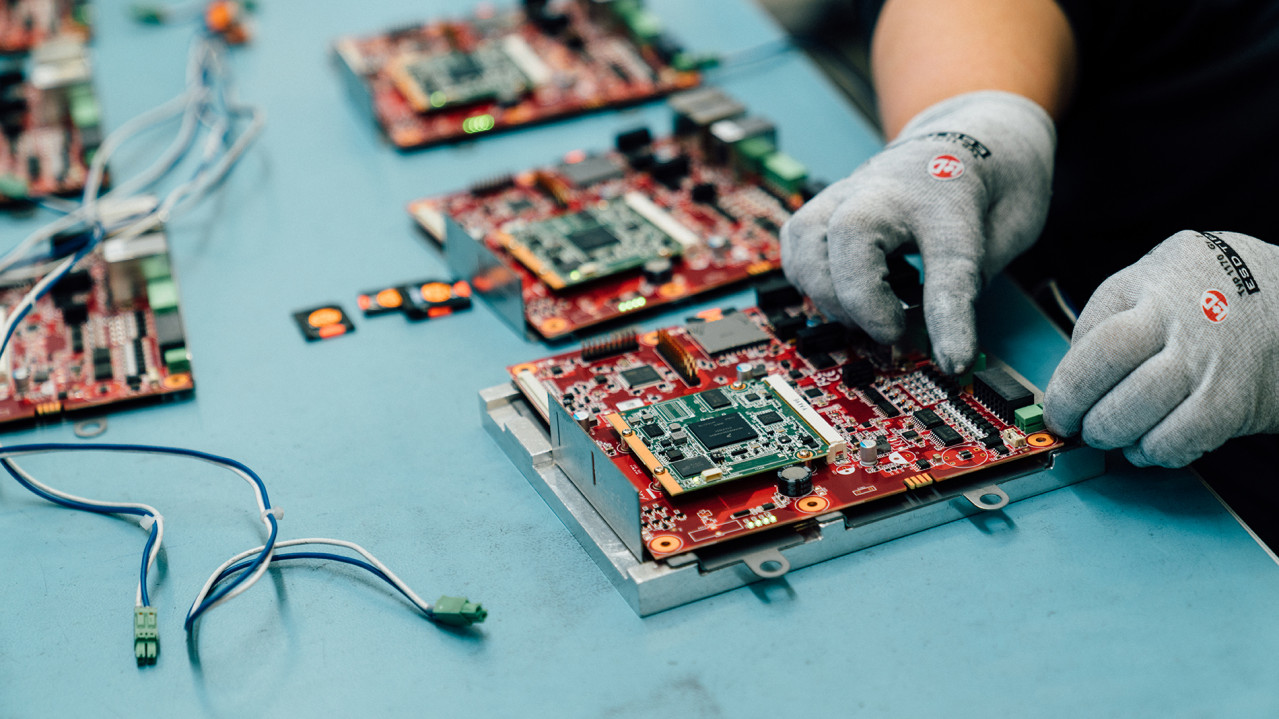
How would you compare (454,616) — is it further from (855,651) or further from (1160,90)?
(1160,90)

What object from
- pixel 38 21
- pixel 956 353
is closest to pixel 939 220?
pixel 956 353

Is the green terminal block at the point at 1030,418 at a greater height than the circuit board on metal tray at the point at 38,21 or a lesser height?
greater

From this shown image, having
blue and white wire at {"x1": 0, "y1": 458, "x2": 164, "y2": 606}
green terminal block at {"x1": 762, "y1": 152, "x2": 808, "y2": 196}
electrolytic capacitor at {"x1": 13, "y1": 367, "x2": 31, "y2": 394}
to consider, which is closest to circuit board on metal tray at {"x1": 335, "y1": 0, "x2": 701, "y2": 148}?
green terminal block at {"x1": 762, "y1": 152, "x2": 808, "y2": 196}

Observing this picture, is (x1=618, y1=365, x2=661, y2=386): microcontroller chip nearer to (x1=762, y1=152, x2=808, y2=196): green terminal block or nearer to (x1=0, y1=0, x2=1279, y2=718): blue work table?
(x1=0, y1=0, x2=1279, y2=718): blue work table

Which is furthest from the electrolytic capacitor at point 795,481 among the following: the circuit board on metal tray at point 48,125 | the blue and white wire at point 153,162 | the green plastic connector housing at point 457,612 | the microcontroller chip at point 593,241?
the circuit board on metal tray at point 48,125

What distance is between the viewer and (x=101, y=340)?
2.70m

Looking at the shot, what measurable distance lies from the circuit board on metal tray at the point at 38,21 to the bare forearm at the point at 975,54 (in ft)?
9.91

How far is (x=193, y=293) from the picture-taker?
2.98 meters

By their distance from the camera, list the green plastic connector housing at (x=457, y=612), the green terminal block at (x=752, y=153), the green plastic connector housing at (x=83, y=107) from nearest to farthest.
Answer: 1. the green plastic connector housing at (x=457, y=612)
2. the green terminal block at (x=752, y=153)
3. the green plastic connector housing at (x=83, y=107)

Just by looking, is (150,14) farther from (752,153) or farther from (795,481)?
(795,481)

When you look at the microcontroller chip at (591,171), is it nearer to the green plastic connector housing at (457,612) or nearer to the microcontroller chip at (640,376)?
the microcontroller chip at (640,376)

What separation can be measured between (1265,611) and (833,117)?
7.01 feet

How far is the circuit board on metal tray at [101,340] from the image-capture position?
8.30 ft

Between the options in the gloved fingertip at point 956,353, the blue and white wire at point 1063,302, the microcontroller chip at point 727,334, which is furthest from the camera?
the blue and white wire at point 1063,302
